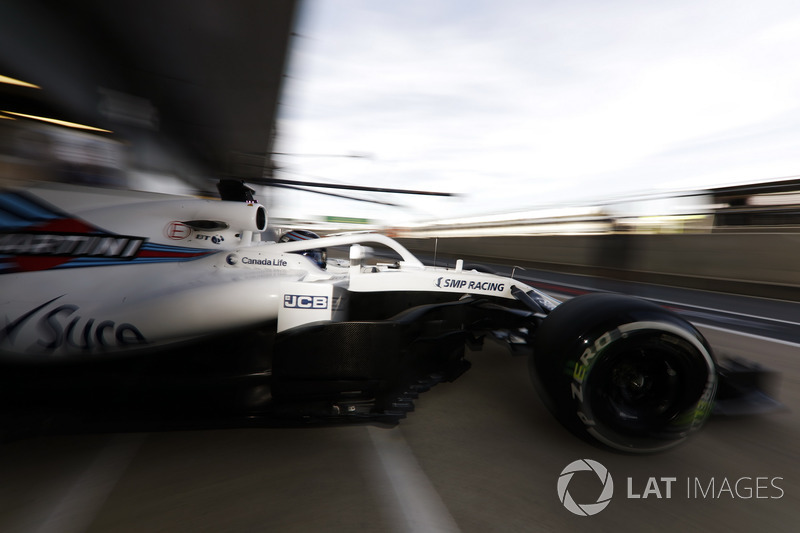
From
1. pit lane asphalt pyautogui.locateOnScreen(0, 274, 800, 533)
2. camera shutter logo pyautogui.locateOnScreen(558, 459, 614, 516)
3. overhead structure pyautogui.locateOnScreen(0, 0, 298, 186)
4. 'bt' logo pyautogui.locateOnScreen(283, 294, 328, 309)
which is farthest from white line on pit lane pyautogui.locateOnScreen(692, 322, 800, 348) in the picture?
overhead structure pyautogui.locateOnScreen(0, 0, 298, 186)

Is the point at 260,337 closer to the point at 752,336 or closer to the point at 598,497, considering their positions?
the point at 598,497

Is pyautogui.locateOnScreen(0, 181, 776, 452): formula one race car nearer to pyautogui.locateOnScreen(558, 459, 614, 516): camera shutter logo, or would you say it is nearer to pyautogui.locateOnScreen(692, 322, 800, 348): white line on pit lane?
pyautogui.locateOnScreen(558, 459, 614, 516): camera shutter logo

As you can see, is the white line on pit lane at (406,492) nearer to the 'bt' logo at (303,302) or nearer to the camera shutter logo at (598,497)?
the camera shutter logo at (598,497)

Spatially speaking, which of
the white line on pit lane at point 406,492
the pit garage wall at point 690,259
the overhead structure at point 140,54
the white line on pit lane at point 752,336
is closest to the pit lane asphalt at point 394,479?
the white line on pit lane at point 406,492

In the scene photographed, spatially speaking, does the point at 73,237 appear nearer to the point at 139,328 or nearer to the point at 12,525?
the point at 139,328

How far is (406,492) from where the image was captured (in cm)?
140

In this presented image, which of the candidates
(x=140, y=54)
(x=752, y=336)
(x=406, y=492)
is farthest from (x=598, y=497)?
(x=140, y=54)

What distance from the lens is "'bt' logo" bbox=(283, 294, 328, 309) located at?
1.88 metres

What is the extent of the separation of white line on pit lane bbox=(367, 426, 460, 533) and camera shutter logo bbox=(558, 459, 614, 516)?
0.43 metres

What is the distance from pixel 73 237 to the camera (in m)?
1.89

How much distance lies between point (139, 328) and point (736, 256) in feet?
25.5

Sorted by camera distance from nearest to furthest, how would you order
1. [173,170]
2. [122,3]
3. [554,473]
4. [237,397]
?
[554,473]
[237,397]
[122,3]
[173,170]

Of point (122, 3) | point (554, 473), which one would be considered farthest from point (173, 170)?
point (554, 473)

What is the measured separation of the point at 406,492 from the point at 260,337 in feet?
3.02
